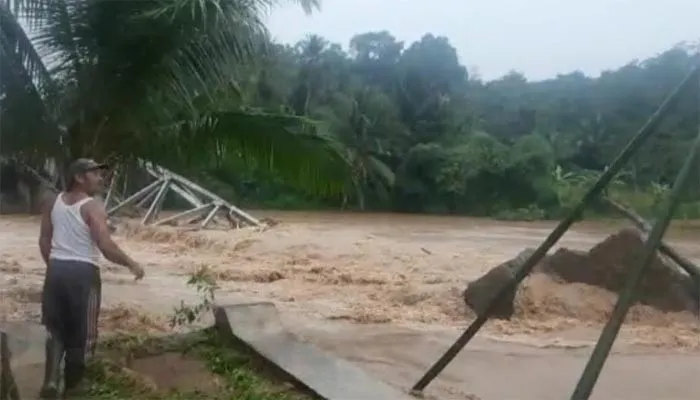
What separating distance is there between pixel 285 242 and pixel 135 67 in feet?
21.3

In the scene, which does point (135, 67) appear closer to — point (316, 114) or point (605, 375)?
point (316, 114)

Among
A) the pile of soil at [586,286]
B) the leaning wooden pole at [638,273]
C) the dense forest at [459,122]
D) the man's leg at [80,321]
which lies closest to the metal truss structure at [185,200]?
the dense forest at [459,122]

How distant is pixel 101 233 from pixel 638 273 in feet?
5.75

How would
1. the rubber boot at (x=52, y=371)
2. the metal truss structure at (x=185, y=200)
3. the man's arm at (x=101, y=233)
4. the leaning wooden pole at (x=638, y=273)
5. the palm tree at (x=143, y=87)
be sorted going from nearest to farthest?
the leaning wooden pole at (x=638, y=273) < the man's arm at (x=101, y=233) < the rubber boot at (x=52, y=371) < the palm tree at (x=143, y=87) < the metal truss structure at (x=185, y=200)

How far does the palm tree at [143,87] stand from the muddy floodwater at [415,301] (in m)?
0.94

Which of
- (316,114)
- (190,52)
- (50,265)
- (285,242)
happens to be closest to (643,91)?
(316,114)

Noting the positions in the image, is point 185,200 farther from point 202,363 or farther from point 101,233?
point 101,233

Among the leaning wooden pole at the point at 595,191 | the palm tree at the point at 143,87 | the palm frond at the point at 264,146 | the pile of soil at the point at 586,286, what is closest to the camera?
the leaning wooden pole at the point at 595,191

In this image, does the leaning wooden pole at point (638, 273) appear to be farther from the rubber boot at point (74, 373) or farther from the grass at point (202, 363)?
the rubber boot at point (74, 373)

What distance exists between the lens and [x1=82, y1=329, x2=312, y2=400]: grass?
3.63 metres

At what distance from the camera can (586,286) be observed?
6.75 metres

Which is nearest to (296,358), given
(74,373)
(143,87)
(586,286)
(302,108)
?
(74,373)

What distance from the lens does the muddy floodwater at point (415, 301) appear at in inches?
184

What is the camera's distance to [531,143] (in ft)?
13.3
